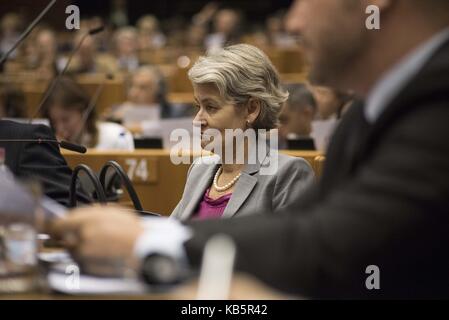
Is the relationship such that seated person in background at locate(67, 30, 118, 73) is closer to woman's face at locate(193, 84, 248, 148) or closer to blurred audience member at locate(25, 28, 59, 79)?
blurred audience member at locate(25, 28, 59, 79)

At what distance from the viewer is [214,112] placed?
3.08 metres

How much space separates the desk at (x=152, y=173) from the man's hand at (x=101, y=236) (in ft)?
8.65

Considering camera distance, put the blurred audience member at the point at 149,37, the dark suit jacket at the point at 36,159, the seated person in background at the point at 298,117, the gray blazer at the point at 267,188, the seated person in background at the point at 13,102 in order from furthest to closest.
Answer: the blurred audience member at the point at 149,37, the seated person in background at the point at 13,102, the seated person in background at the point at 298,117, the dark suit jacket at the point at 36,159, the gray blazer at the point at 267,188

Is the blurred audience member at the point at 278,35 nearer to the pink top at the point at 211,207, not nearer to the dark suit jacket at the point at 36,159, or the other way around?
the dark suit jacket at the point at 36,159

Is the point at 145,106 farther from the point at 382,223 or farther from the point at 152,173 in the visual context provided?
the point at 382,223

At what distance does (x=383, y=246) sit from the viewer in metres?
1.32

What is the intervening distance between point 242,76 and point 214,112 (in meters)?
0.15

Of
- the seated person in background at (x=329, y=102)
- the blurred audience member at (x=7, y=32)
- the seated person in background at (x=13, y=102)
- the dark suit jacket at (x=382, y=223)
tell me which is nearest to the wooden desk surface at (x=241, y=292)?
the dark suit jacket at (x=382, y=223)

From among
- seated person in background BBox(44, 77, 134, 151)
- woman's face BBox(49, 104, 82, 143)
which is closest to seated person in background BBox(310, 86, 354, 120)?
seated person in background BBox(44, 77, 134, 151)

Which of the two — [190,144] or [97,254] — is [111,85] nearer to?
[190,144]

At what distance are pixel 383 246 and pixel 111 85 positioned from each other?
815 cm

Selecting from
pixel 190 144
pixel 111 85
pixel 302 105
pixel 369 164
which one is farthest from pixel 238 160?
pixel 111 85

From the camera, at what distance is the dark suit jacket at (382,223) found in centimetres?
131

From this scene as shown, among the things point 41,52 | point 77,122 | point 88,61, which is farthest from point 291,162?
point 41,52
